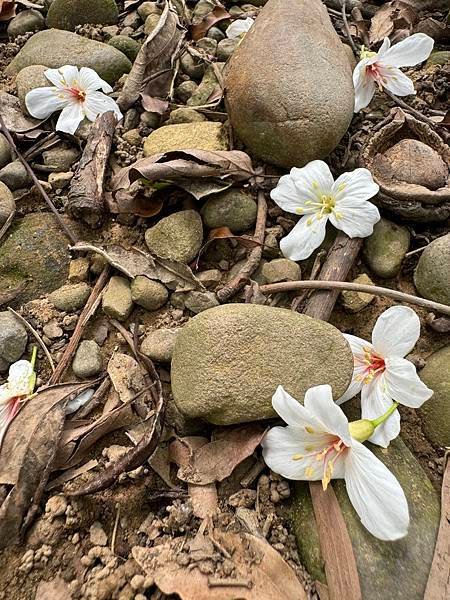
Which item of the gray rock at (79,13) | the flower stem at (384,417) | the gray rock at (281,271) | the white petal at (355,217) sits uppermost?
the gray rock at (79,13)

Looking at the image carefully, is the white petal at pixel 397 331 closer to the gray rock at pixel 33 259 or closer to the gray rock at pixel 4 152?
the gray rock at pixel 33 259

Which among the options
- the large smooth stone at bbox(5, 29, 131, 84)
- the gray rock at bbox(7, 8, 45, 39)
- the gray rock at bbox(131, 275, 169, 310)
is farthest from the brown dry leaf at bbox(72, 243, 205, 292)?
the gray rock at bbox(7, 8, 45, 39)

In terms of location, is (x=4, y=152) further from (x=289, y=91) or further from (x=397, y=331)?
(x=397, y=331)

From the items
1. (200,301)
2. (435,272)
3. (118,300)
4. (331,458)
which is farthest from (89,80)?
(331,458)

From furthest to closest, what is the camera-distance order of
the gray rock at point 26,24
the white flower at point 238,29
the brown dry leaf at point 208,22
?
the gray rock at point 26,24
the brown dry leaf at point 208,22
the white flower at point 238,29

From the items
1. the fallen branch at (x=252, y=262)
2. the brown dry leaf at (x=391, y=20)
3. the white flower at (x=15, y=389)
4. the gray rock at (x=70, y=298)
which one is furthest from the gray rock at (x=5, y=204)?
the brown dry leaf at (x=391, y=20)

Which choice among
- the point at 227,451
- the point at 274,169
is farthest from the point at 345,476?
the point at 274,169
